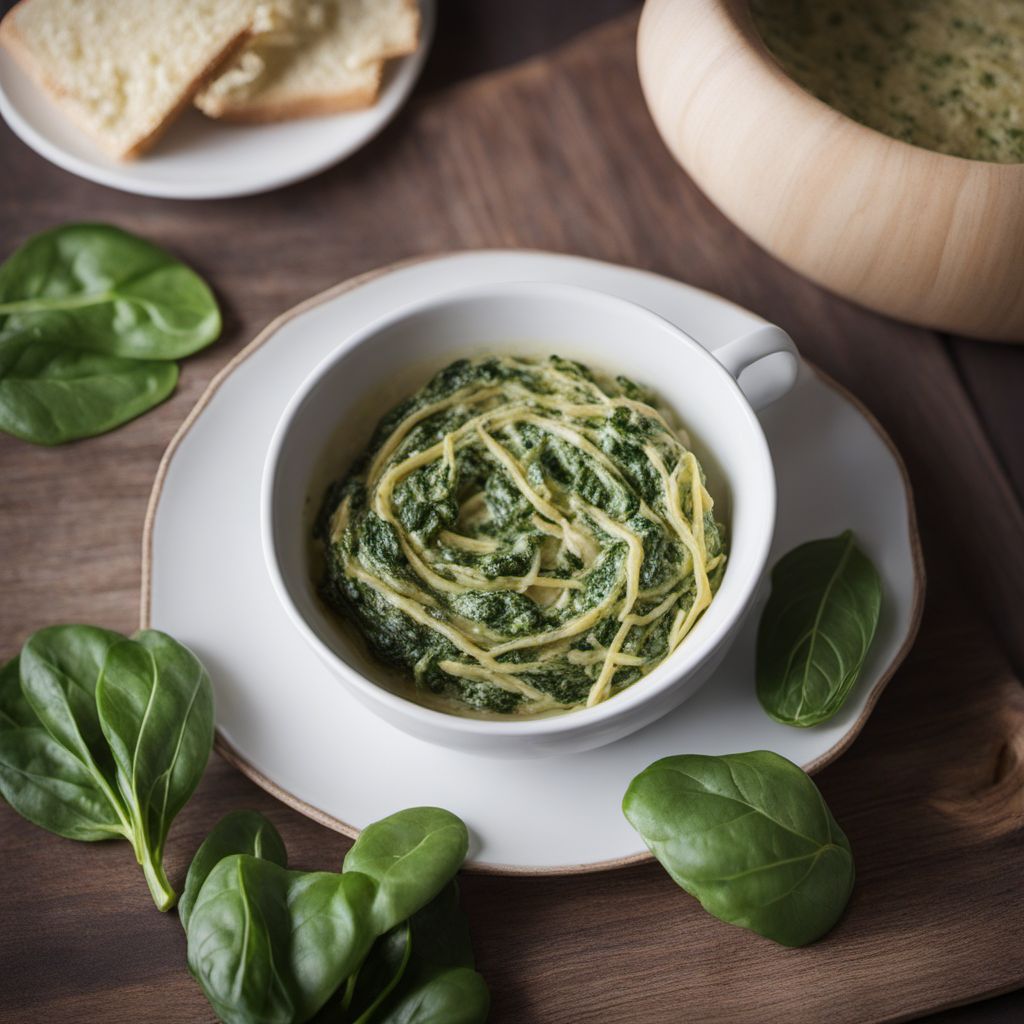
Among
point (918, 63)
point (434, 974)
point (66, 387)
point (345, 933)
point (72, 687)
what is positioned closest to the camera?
point (345, 933)

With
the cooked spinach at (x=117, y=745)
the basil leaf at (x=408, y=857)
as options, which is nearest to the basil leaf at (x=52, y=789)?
the cooked spinach at (x=117, y=745)

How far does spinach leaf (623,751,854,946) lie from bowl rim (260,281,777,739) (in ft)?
0.56

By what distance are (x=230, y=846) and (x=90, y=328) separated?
3.42 ft

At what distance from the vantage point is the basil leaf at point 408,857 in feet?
5.20

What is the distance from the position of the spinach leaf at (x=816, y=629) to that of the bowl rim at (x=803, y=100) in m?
0.63

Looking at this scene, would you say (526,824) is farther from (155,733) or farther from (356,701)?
(155,733)

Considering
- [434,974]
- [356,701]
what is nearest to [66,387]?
[356,701]

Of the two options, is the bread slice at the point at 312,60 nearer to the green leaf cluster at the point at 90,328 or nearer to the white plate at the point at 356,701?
the green leaf cluster at the point at 90,328

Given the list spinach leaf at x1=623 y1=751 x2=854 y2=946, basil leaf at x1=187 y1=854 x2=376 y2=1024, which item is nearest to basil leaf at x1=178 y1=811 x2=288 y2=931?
basil leaf at x1=187 y1=854 x2=376 y2=1024

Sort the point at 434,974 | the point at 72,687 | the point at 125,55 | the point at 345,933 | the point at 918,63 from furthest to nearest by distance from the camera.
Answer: the point at 125,55 → the point at 918,63 → the point at 72,687 → the point at 434,974 → the point at 345,933

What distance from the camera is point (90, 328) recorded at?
7.14 ft

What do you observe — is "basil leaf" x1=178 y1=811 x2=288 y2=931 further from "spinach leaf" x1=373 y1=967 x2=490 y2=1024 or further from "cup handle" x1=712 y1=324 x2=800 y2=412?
"cup handle" x1=712 y1=324 x2=800 y2=412

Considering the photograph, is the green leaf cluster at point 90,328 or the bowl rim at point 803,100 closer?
the bowl rim at point 803,100

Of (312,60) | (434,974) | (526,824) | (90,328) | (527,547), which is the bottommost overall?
(434,974)
